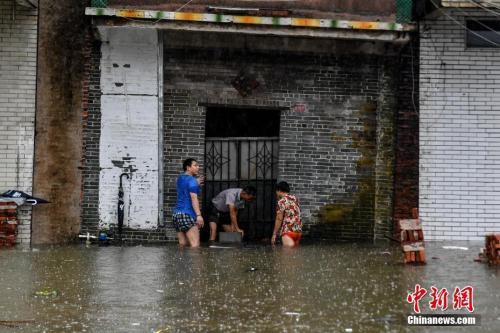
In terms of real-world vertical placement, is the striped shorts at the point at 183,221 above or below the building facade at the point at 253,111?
below

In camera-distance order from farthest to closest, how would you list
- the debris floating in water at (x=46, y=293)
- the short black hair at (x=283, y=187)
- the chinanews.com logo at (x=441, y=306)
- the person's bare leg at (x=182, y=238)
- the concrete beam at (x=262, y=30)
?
the concrete beam at (x=262, y=30), the short black hair at (x=283, y=187), the person's bare leg at (x=182, y=238), the debris floating in water at (x=46, y=293), the chinanews.com logo at (x=441, y=306)

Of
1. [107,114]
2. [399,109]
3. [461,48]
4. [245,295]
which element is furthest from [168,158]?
[245,295]

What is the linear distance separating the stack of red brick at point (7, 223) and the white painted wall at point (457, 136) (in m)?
6.82

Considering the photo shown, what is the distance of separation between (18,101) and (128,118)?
183 centimetres

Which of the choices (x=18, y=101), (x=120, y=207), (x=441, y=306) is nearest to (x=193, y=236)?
(x=120, y=207)

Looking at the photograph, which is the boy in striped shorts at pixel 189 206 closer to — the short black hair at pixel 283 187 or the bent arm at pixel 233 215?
the bent arm at pixel 233 215

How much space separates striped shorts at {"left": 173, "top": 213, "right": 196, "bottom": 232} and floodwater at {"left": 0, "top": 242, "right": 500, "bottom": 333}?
74 cm

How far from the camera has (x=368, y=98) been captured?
17547mm

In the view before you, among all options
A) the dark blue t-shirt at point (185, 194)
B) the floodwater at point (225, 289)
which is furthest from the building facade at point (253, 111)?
the floodwater at point (225, 289)

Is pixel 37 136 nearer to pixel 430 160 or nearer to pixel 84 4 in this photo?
pixel 84 4

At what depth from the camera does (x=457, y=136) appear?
56.4 ft

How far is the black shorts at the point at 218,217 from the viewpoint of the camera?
17.0 metres

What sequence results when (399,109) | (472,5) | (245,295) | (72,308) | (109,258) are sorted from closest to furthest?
1. (72,308)
2. (245,295)
3. (109,258)
4. (472,5)
5. (399,109)

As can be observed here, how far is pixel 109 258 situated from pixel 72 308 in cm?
436
